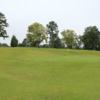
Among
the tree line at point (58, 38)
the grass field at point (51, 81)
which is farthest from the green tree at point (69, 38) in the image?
the grass field at point (51, 81)

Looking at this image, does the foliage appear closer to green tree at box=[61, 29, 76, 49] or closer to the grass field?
green tree at box=[61, 29, 76, 49]

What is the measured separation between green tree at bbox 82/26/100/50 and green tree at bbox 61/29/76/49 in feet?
10.6

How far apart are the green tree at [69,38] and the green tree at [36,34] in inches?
241

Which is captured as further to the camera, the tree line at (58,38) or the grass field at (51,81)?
the tree line at (58,38)

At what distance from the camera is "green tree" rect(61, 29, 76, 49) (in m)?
87.7

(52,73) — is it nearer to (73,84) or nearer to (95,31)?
(73,84)

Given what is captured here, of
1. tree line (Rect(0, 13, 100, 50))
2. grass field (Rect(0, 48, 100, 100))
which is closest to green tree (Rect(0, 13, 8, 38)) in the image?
tree line (Rect(0, 13, 100, 50))

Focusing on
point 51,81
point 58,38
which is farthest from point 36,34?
point 51,81

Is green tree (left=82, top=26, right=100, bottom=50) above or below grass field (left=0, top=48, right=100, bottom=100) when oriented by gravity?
above

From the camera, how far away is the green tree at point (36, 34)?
83950 millimetres

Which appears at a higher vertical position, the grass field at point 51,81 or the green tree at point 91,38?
the green tree at point 91,38

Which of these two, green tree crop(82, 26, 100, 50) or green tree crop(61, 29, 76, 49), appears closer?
green tree crop(82, 26, 100, 50)

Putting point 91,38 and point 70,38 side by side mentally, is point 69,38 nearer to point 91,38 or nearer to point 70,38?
point 70,38

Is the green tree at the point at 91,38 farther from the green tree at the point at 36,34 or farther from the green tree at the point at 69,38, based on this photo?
the green tree at the point at 36,34
